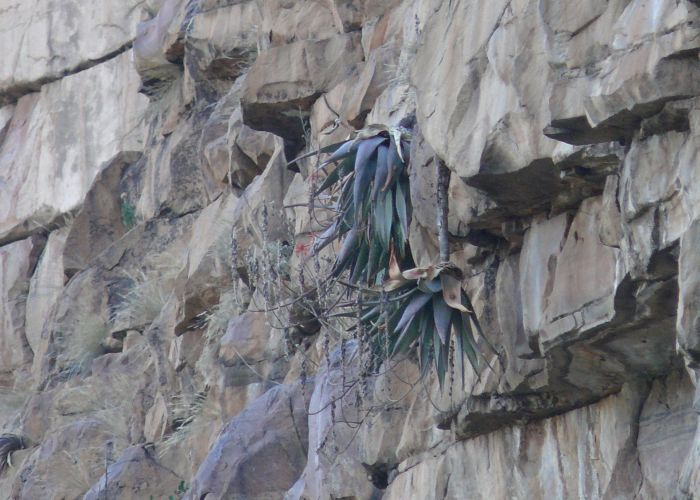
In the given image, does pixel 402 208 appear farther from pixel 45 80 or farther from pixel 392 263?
pixel 45 80

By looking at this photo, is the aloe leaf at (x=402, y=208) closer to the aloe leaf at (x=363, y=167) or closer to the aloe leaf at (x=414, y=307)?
the aloe leaf at (x=363, y=167)

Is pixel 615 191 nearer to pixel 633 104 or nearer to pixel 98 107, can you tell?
A: pixel 633 104

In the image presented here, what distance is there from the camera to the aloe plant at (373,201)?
24.4ft

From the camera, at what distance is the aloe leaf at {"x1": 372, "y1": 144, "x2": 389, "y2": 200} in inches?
292

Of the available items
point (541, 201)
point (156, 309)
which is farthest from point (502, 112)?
point (156, 309)

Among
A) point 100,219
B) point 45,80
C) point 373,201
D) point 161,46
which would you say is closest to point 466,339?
point 373,201

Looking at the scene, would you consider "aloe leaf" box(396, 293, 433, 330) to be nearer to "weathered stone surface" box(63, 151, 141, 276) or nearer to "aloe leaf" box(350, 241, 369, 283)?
"aloe leaf" box(350, 241, 369, 283)

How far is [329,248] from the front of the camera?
9.60m

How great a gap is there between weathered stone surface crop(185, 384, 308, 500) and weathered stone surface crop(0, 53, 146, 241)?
8.51 metres

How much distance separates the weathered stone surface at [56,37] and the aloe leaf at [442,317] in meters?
12.4

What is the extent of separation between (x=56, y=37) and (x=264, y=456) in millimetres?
11119

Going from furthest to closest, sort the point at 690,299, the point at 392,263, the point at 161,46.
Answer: the point at 161,46 → the point at 392,263 → the point at 690,299

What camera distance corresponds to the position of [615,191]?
19.4ft

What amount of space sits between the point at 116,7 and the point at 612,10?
46.5 feet
